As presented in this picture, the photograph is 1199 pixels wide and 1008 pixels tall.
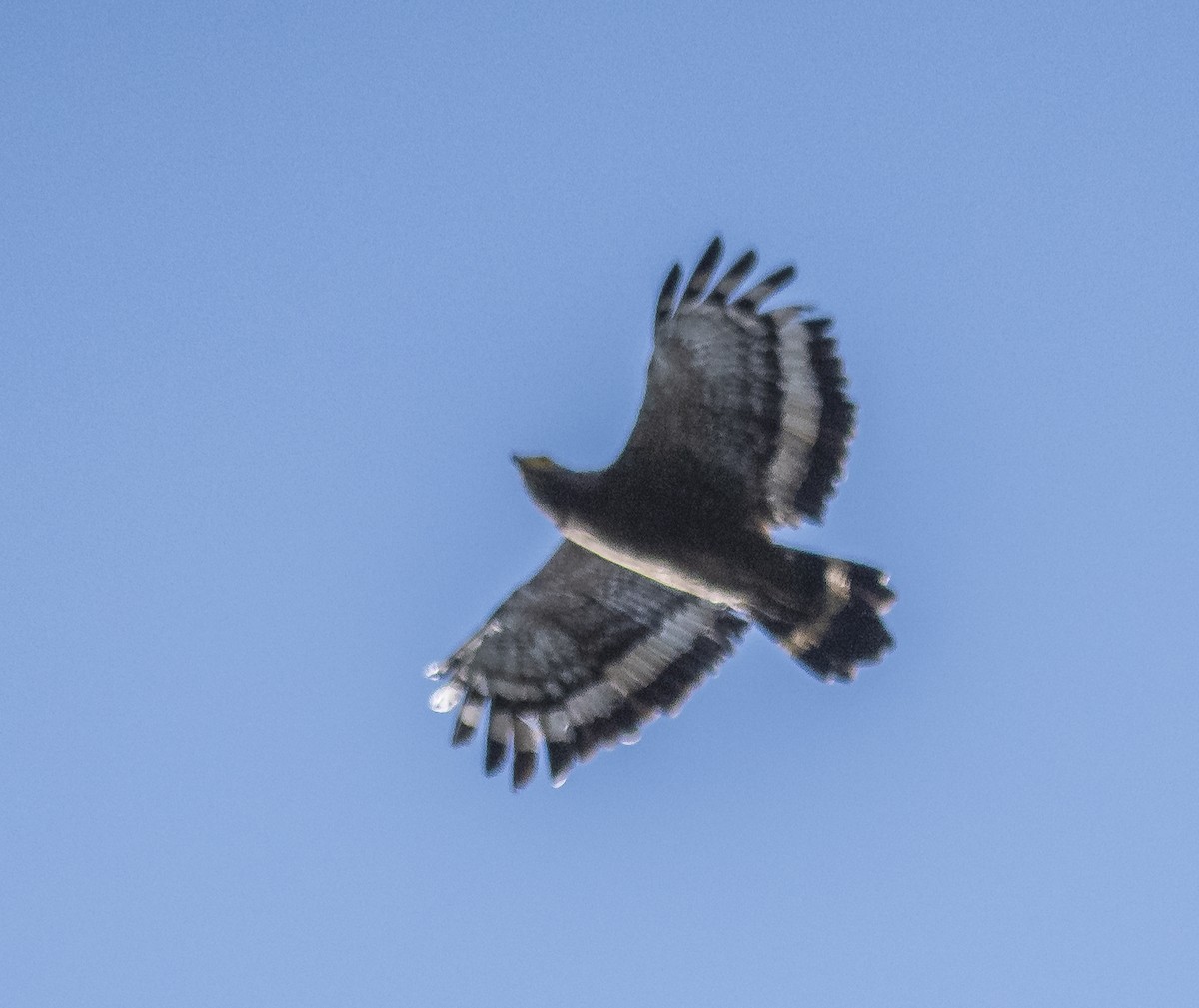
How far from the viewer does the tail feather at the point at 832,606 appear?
942cm

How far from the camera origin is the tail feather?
30.9 ft

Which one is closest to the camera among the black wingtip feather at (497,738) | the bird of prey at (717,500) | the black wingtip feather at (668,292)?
the black wingtip feather at (668,292)

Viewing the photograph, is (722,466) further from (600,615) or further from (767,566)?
(600,615)

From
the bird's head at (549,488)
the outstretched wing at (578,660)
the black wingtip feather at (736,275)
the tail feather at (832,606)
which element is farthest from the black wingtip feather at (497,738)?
the black wingtip feather at (736,275)

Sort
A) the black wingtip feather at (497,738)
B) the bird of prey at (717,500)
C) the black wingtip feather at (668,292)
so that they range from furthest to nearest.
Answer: the black wingtip feather at (497,738)
the bird of prey at (717,500)
the black wingtip feather at (668,292)

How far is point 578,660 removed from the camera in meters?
10.3

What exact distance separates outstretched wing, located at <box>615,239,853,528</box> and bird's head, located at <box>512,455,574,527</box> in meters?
0.51

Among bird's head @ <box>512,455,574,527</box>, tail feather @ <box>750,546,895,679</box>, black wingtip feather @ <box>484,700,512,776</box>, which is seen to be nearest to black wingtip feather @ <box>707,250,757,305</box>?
bird's head @ <box>512,455,574,527</box>

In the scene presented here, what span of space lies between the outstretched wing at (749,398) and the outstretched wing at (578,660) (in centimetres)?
98

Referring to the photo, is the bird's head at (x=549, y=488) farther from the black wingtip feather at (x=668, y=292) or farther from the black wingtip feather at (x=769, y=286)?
the black wingtip feather at (x=769, y=286)

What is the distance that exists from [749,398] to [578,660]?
209 centimetres

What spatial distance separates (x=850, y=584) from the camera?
9469 millimetres

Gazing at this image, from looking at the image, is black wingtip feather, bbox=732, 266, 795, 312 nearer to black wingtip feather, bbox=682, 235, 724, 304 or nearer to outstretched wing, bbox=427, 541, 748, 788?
black wingtip feather, bbox=682, 235, 724, 304

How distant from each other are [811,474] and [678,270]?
1469 mm
